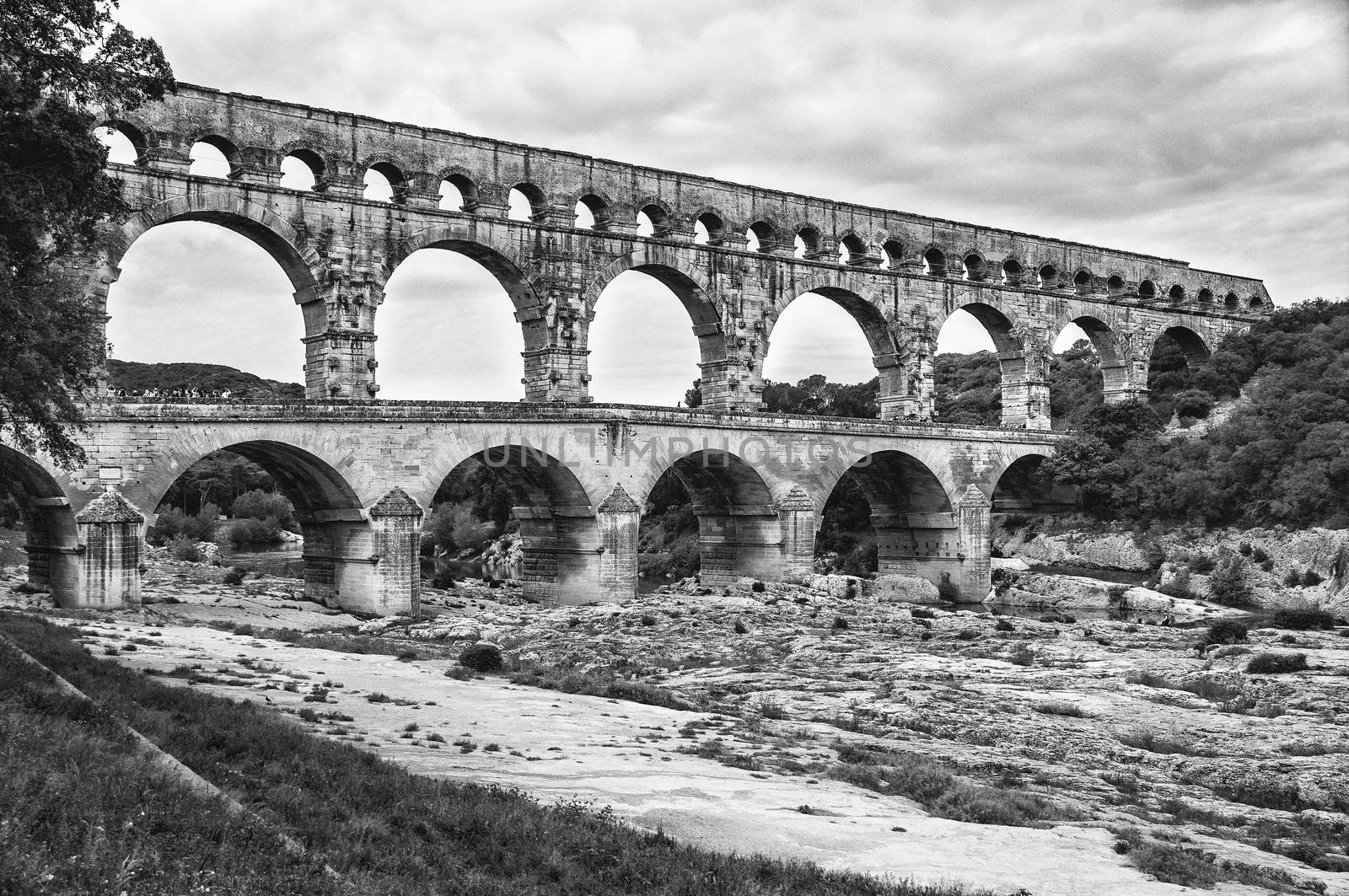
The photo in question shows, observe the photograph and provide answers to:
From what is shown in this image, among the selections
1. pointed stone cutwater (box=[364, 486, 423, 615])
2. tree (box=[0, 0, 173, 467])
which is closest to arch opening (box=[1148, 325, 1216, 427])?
pointed stone cutwater (box=[364, 486, 423, 615])

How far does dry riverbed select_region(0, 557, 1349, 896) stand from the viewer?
42.4 ft

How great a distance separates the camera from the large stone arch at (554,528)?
134ft

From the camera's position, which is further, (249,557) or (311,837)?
(249,557)

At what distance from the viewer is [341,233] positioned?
131ft

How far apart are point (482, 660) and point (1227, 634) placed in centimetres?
2148

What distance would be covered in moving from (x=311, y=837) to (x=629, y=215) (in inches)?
1540

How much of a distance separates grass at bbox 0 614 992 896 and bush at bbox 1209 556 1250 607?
41780 mm

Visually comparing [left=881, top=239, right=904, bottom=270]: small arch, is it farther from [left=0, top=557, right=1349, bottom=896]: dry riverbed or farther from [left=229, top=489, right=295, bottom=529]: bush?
[left=229, top=489, right=295, bottom=529]: bush

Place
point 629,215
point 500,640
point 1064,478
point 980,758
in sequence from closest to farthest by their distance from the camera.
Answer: point 980,758
point 500,640
point 629,215
point 1064,478

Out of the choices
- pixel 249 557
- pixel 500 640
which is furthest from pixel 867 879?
pixel 249 557

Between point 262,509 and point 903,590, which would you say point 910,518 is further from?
point 262,509

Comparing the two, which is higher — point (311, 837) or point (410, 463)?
point (410, 463)

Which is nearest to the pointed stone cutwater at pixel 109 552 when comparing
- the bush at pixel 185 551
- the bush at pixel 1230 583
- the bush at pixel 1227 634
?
the bush at pixel 1227 634

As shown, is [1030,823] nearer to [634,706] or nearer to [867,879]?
[867,879]
